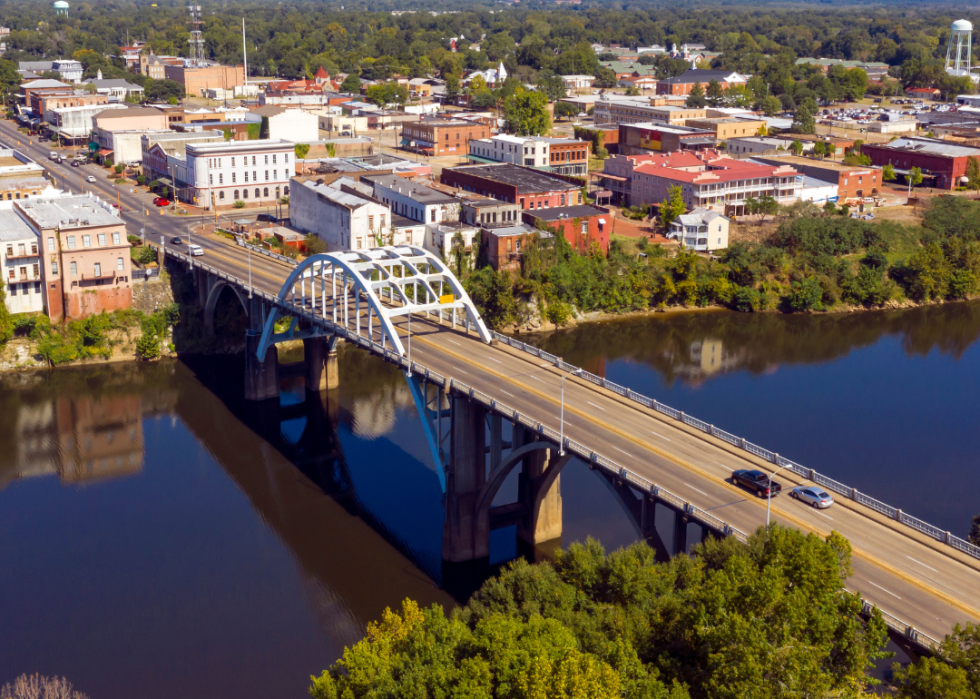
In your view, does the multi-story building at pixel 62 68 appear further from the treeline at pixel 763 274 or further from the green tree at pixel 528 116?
the treeline at pixel 763 274

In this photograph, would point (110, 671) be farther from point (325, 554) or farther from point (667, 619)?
point (667, 619)

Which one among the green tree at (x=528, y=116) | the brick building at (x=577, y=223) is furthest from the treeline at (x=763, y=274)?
the green tree at (x=528, y=116)

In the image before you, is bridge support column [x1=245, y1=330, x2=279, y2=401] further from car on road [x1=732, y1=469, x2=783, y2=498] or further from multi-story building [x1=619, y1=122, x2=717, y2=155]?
multi-story building [x1=619, y1=122, x2=717, y2=155]

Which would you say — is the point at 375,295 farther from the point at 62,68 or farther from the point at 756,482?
the point at 62,68

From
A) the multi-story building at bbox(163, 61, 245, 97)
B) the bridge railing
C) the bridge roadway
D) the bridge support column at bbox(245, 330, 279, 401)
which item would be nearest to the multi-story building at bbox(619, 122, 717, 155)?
the bridge support column at bbox(245, 330, 279, 401)

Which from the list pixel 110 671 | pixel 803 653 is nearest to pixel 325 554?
pixel 110 671

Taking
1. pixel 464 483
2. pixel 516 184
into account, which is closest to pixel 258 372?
pixel 464 483

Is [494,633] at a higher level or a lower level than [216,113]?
lower
